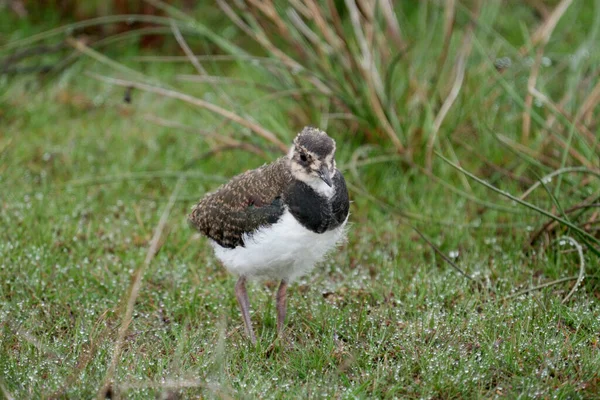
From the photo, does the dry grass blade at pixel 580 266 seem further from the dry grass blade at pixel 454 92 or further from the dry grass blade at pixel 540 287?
the dry grass blade at pixel 454 92

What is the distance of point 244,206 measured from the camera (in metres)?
3.87

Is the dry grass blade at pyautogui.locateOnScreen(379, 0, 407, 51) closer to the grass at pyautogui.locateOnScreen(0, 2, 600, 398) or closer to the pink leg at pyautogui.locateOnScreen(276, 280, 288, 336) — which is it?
the grass at pyautogui.locateOnScreen(0, 2, 600, 398)

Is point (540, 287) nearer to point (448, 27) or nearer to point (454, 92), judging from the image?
point (454, 92)

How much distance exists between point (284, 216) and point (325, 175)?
0.27 metres

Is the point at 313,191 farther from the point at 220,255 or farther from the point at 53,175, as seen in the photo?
the point at 53,175

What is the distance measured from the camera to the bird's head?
11.9 feet

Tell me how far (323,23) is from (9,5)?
373 centimetres

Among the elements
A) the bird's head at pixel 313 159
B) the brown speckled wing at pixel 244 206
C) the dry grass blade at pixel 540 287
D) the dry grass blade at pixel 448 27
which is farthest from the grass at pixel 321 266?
the bird's head at pixel 313 159

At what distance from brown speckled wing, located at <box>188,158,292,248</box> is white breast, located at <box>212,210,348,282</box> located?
0.16 feet

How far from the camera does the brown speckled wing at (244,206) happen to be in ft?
12.2

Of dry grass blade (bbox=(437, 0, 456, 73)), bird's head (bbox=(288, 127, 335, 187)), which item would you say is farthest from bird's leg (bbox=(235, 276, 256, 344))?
dry grass blade (bbox=(437, 0, 456, 73))

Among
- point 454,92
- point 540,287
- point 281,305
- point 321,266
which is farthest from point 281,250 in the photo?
point 454,92

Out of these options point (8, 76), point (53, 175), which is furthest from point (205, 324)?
point (8, 76)

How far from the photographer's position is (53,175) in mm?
5934
